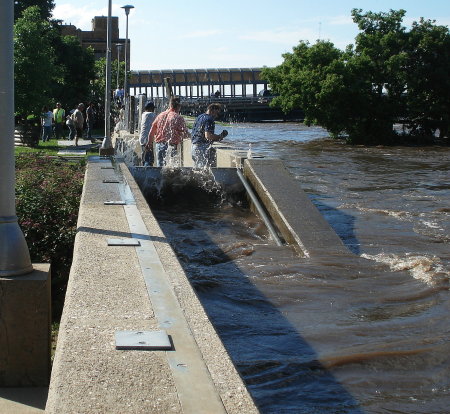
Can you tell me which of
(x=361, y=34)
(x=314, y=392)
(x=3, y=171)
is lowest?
(x=314, y=392)

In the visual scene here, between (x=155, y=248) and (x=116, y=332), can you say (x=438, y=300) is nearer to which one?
(x=155, y=248)

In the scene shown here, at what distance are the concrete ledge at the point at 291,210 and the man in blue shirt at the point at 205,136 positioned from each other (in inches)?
30.7

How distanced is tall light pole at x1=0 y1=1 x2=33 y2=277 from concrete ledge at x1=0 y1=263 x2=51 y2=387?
11cm

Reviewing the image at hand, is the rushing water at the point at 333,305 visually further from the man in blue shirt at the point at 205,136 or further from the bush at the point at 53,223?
the bush at the point at 53,223

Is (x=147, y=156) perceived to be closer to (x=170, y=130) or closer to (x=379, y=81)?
(x=170, y=130)

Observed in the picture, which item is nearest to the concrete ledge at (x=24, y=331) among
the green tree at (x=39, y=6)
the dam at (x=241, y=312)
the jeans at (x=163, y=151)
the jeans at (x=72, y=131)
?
the dam at (x=241, y=312)

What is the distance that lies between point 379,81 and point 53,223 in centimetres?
3842

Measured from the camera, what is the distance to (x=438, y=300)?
25.9 feet

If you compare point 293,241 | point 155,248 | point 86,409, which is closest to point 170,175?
point 293,241

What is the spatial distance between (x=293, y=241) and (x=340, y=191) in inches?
320

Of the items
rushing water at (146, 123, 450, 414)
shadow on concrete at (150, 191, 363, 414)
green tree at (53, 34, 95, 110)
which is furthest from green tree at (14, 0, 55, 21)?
shadow on concrete at (150, 191, 363, 414)

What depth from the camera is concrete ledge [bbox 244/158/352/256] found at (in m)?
9.91

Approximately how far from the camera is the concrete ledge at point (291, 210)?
32.5 ft

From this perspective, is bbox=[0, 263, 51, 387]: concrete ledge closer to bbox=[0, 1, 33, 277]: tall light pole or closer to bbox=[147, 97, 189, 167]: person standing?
bbox=[0, 1, 33, 277]: tall light pole
